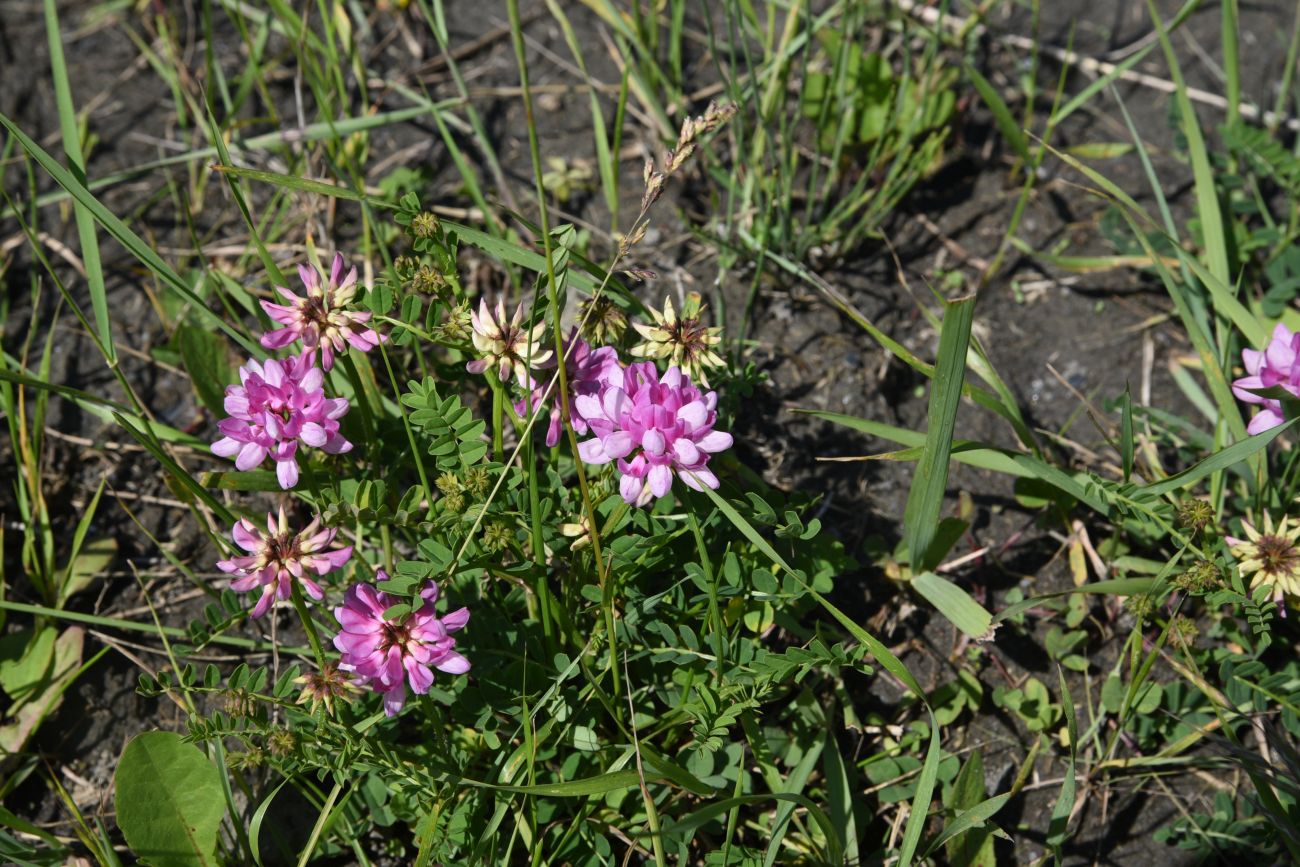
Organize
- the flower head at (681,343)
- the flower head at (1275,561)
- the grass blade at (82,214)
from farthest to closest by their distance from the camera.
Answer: the grass blade at (82,214) < the flower head at (1275,561) < the flower head at (681,343)

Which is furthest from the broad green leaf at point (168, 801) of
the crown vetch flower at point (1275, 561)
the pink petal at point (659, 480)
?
the crown vetch flower at point (1275, 561)

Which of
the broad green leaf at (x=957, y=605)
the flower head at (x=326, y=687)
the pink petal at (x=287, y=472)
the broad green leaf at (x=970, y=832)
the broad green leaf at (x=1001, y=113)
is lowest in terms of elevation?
the broad green leaf at (x=970, y=832)

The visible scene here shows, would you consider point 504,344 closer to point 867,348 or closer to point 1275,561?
point 867,348

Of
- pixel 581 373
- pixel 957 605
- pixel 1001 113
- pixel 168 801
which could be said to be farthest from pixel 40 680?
pixel 1001 113

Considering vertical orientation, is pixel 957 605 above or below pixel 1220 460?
below

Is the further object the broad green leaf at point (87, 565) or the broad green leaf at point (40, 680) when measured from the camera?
the broad green leaf at point (87, 565)

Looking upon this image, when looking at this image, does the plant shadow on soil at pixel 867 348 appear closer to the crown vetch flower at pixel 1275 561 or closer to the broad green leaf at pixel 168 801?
the broad green leaf at pixel 168 801

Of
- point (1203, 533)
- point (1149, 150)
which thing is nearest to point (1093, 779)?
point (1203, 533)
